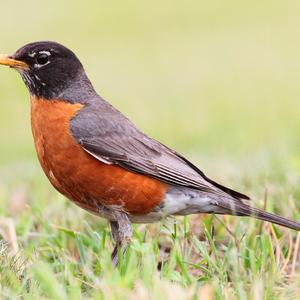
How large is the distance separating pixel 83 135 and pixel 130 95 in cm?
855

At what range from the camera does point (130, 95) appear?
45.1 feet

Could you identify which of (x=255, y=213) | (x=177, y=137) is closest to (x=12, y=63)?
(x=255, y=213)

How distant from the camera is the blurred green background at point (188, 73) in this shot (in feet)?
30.7

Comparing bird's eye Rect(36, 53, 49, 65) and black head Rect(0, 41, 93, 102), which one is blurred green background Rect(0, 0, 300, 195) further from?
bird's eye Rect(36, 53, 49, 65)

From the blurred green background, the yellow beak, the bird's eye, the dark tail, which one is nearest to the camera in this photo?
the dark tail

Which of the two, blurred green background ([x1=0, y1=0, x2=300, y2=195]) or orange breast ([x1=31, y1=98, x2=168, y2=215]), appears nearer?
orange breast ([x1=31, y1=98, x2=168, y2=215])

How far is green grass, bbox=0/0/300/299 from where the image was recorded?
409cm

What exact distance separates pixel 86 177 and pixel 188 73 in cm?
1019

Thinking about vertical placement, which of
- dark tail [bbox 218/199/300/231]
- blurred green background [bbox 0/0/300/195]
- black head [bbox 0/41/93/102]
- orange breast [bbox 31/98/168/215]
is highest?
black head [bbox 0/41/93/102]

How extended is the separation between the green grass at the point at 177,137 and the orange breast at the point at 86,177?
0.22 metres

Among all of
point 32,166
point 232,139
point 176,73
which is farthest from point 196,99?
point 32,166

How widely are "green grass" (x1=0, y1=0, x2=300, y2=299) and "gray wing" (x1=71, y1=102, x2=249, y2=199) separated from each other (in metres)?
0.27

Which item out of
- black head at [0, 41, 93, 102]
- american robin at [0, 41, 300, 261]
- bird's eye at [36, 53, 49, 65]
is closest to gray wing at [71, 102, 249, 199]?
american robin at [0, 41, 300, 261]

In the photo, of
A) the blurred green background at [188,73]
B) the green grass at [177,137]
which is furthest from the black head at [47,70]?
the blurred green background at [188,73]
